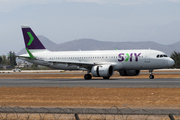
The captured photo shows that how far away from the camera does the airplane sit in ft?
167

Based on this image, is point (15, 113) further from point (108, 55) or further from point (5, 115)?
point (108, 55)

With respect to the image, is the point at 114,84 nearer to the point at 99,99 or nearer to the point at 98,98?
the point at 98,98

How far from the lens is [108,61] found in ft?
177

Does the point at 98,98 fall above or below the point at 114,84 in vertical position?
above

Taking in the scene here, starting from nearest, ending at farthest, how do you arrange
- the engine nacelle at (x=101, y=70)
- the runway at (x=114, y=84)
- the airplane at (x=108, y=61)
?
the runway at (x=114, y=84)
the engine nacelle at (x=101, y=70)
the airplane at (x=108, y=61)

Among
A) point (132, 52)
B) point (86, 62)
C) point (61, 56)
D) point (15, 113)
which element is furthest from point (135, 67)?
point (15, 113)

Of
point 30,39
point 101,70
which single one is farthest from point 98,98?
point 30,39

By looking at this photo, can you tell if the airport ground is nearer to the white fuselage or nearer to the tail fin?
the white fuselage

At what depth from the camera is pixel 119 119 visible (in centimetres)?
1477

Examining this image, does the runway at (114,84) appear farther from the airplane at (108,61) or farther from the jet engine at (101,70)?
the airplane at (108,61)

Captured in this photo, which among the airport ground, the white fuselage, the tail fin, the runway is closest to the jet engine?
the white fuselage

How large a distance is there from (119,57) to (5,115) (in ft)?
124

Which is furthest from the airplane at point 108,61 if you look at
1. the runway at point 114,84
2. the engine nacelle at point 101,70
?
the runway at point 114,84

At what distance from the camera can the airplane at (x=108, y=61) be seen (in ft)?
167
